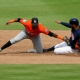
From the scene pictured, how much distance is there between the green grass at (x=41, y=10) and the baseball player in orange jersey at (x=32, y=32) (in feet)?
14.0

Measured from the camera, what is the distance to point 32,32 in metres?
13.6

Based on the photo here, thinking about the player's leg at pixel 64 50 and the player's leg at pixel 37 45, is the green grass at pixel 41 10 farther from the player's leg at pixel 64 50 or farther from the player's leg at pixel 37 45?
the player's leg at pixel 64 50

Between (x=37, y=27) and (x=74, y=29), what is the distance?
119 cm

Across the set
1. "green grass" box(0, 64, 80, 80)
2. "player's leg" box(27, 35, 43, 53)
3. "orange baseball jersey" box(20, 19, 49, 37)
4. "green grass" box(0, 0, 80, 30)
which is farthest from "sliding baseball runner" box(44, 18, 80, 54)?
"green grass" box(0, 0, 80, 30)

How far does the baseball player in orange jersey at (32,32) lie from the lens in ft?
43.5

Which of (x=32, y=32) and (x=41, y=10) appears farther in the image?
(x=41, y=10)

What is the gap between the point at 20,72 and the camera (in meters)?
10.7

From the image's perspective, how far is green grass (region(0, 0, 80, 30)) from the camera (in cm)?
1962

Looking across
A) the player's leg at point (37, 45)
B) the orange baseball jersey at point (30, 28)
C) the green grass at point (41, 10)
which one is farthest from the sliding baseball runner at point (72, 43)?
the green grass at point (41, 10)

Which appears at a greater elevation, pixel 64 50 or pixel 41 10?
pixel 41 10

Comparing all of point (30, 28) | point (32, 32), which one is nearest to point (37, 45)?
point (32, 32)

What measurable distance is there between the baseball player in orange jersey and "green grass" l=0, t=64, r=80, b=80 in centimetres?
211

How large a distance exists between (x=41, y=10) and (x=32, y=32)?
784cm

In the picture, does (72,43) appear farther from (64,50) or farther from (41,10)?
(41,10)
